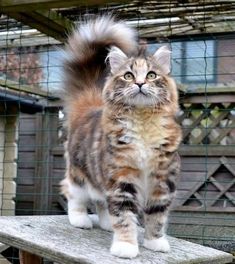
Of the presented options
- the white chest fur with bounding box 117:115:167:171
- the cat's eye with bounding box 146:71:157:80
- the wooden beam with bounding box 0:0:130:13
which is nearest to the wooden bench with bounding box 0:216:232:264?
the white chest fur with bounding box 117:115:167:171

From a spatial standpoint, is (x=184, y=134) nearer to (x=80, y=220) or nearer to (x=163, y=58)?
(x=80, y=220)

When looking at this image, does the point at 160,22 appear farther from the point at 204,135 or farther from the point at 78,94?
the point at 204,135

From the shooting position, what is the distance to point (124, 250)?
6.82ft

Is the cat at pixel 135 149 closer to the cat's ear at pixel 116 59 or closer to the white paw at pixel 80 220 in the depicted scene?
the cat's ear at pixel 116 59

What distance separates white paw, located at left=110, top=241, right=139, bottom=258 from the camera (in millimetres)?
2074

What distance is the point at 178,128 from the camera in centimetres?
228

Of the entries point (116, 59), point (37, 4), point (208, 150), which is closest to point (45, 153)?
point (208, 150)

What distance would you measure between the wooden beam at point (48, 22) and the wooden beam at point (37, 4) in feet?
0.39

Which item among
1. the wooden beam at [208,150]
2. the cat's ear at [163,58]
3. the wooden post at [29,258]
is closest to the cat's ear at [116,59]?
the cat's ear at [163,58]

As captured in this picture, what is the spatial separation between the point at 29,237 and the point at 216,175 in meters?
2.71

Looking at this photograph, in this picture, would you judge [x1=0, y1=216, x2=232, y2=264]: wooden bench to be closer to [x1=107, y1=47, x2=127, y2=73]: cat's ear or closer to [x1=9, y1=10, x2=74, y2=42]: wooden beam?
[x1=107, y1=47, x2=127, y2=73]: cat's ear

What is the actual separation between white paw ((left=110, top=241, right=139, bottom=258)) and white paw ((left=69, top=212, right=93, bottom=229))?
1.55ft

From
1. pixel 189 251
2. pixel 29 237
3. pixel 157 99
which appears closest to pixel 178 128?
pixel 157 99

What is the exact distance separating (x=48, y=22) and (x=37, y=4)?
0.38 meters
